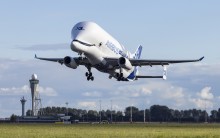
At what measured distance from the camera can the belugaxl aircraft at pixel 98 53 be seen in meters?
83.8

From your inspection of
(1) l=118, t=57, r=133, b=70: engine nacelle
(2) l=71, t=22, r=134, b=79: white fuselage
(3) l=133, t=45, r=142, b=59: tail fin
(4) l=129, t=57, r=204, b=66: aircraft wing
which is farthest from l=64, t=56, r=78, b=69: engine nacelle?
(3) l=133, t=45, r=142, b=59: tail fin

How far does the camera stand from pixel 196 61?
91062mm

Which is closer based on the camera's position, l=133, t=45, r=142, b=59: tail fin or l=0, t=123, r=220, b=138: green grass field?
l=0, t=123, r=220, b=138: green grass field

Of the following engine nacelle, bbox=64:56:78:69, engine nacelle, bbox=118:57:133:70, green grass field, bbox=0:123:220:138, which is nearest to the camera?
green grass field, bbox=0:123:220:138

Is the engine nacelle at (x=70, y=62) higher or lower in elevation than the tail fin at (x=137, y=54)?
lower

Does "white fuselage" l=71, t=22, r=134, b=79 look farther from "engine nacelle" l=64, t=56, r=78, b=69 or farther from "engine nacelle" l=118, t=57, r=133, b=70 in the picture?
"engine nacelle" l=64, t=56, r=78, b=69

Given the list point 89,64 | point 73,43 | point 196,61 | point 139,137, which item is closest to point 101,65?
point 89,64

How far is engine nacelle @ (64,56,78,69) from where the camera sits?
3442 inches

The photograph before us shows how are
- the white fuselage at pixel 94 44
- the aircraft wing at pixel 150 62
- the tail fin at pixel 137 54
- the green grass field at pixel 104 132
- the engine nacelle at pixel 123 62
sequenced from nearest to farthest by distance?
the green grass field at pixel 104 132
the white fuselage at pixel 94 44
the engine nacelle at pixel 123 62
the aircraft wing at pixel 150 62
the tail fin at pixel 137 54

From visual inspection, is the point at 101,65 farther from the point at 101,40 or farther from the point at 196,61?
the point at 196,61

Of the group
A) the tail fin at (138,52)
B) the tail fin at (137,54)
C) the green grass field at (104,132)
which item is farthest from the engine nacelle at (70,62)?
the tail fin at (138,52)

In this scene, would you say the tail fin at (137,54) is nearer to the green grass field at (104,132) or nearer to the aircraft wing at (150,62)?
the aircraft wing at (150,62)

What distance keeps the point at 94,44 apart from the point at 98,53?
1378mm

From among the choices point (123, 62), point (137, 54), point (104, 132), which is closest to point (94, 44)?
point (123, 62)
